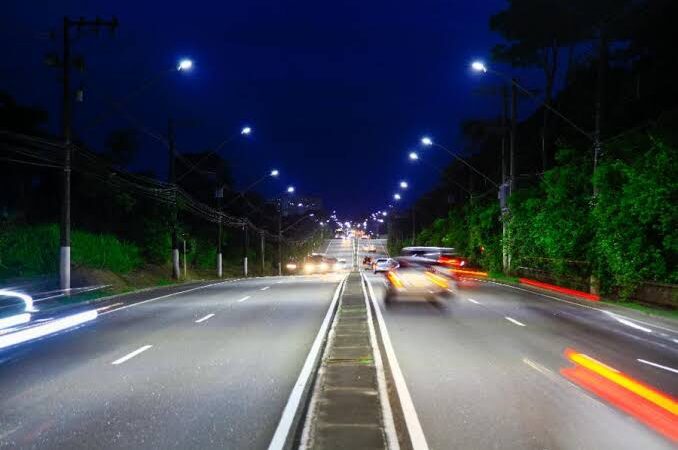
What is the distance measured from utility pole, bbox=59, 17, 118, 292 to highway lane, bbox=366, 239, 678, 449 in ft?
42.9

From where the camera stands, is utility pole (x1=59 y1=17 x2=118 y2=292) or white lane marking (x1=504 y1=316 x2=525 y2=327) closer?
white lane marking (x1=504 y1=316 x2=525 y2=327)

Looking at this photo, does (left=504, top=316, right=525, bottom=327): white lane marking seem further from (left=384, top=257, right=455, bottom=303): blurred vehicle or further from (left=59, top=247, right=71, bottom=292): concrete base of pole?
(left=59, top=247, right=71, bottom=292): concrete base of pole

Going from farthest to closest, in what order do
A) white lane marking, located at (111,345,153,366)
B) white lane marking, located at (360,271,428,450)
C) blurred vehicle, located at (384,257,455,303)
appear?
blurred vehicle, located at (384,257,455,303) → white lane marking, located at (111,345,153,366) → white lane marking, located at (360,271,428,450)

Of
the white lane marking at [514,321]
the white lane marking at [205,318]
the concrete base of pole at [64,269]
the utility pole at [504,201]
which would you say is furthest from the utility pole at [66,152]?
the utility pole at [504,201]

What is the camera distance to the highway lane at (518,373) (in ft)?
25.1

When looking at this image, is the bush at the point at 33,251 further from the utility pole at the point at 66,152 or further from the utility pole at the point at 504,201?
the utility pole at the point at 504,201

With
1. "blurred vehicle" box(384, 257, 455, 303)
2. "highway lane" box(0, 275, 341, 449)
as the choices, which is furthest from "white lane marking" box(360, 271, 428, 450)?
"blurred vehicle" box(384, 257, 455, 303)

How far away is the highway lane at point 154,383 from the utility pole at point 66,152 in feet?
28.6

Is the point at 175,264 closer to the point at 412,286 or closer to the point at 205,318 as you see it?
the point at 412,286

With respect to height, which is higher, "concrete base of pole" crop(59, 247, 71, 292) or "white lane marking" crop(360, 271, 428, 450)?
"concrete base of pole" crop(59, 247, 71, 292)

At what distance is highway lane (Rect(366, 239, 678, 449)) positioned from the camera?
764 centimetres

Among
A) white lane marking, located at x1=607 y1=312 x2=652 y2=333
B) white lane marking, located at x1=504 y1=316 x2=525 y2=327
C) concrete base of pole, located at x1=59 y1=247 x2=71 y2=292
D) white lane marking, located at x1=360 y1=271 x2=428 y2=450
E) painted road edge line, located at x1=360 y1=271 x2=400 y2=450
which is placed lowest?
white lane marking, located at x1=607 y1=312 x2=652 y2=333

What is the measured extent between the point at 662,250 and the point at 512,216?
61.8ft

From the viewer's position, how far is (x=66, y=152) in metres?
27.9
